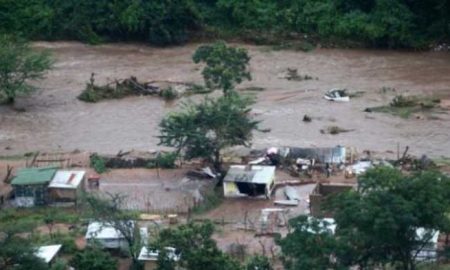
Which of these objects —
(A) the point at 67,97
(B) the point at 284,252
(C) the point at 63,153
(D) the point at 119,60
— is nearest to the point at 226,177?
(C) the point at 63,153

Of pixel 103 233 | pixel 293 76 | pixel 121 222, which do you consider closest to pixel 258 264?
pixel 121 222

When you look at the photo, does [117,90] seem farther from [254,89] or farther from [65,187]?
[65,187]

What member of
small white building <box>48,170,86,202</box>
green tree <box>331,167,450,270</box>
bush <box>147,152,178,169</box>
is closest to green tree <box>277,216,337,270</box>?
green tree <box>331,167,450,270</box>

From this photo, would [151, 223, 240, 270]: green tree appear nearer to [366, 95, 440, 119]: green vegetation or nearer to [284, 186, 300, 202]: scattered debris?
[284, 186, 300, 202]: scattered debris

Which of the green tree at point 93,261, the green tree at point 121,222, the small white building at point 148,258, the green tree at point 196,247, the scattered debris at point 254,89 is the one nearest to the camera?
the green tree at point 196,247

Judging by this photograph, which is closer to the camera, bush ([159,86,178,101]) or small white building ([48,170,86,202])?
small white building ([48,170,86,202])

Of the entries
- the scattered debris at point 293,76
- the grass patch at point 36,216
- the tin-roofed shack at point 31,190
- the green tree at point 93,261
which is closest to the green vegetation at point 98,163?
the tin-roofed shack at point 31,190

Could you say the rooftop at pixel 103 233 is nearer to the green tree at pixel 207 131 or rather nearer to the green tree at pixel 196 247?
the green tree at pixel 196 247
